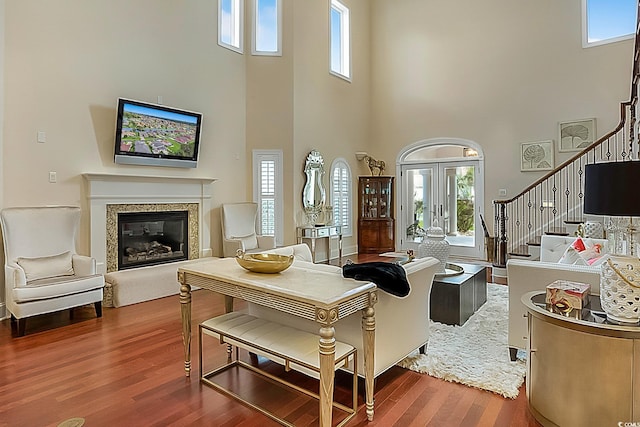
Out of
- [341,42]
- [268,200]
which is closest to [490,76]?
[341,42]

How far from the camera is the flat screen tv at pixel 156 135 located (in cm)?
537

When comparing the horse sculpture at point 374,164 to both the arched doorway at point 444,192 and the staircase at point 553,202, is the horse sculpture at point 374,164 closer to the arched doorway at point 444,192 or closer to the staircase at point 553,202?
the arched doorway at point 444,192

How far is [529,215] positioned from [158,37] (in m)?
7.25

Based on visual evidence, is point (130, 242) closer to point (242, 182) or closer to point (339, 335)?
point (242, 182)

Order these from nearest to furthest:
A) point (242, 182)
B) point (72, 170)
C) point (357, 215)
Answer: point (72, 170), point (242, 182), point (357, 215)

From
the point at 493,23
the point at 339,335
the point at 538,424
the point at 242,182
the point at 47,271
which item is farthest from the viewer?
the point at 493,23

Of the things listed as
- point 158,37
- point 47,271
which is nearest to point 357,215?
point 158,37

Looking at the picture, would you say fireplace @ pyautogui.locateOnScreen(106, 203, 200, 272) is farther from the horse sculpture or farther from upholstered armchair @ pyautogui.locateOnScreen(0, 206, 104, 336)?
the horse sculpture

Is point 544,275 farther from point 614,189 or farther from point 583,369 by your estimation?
point 614,189

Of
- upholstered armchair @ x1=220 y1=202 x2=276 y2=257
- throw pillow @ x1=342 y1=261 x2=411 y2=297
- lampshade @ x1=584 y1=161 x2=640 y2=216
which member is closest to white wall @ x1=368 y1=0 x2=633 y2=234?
upholstered armchair @ x1=220 y1=202 x2=276 y2=257

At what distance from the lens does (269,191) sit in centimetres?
743

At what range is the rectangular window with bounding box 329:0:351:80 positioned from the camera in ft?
28.4

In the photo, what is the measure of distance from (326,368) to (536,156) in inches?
277

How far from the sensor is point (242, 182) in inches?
289
